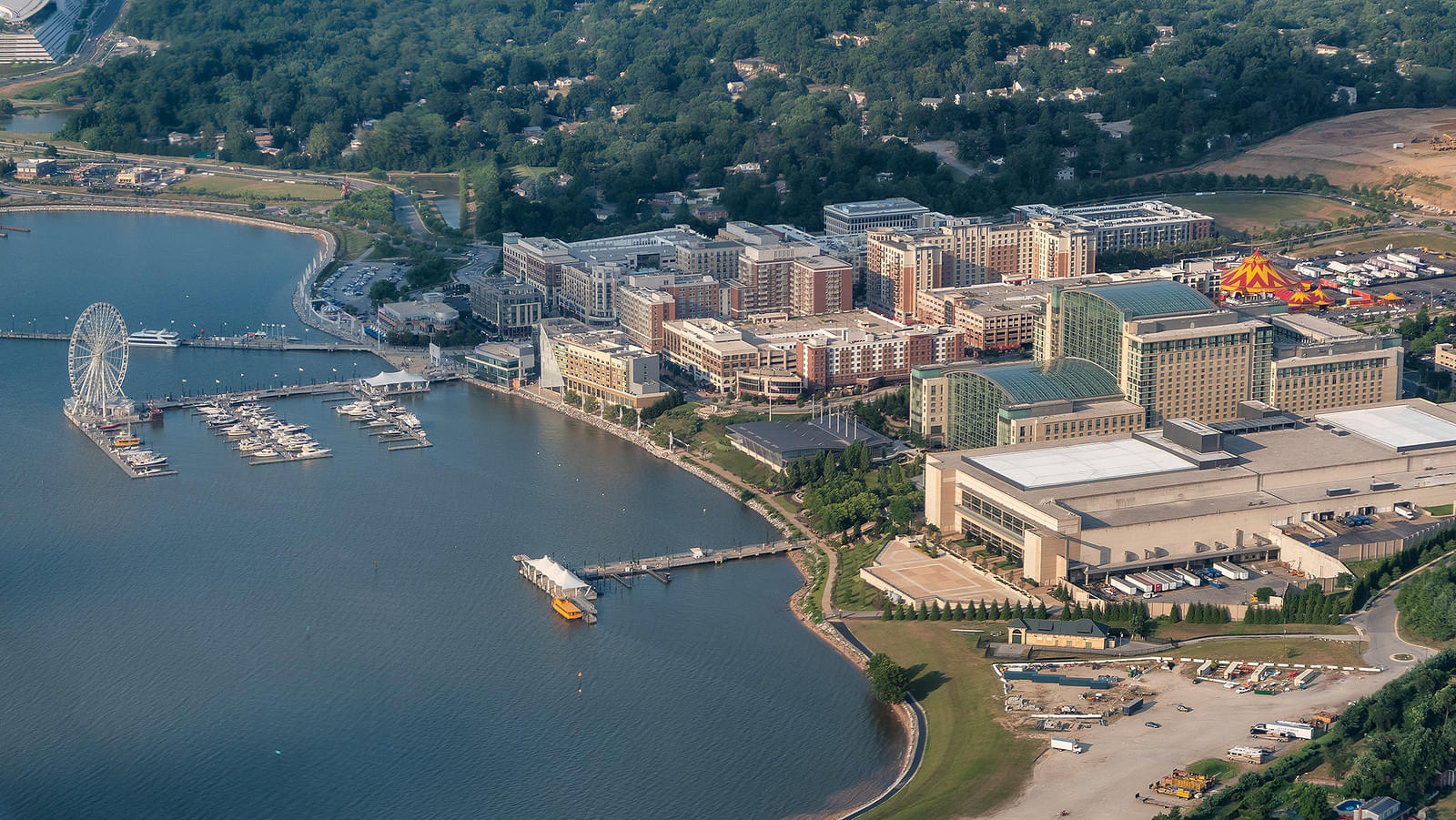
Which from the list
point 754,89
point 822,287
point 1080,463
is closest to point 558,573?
point 1080,463

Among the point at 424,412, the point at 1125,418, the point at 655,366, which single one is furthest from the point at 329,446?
the point at 1125,418

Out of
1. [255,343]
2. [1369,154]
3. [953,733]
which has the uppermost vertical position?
[1369,154]

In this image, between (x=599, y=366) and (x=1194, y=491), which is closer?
(x=1194, y=491)

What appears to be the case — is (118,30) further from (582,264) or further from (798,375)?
(798,375)

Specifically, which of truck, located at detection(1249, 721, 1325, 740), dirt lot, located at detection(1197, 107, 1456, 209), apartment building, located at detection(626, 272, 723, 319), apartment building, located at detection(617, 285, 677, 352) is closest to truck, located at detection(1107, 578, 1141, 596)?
truck, located at detection(1249, 721, 1325, 740)

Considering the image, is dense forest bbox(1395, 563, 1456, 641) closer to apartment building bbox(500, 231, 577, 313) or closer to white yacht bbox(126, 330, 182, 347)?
apartment building bbox(500, 231, 577, 313)

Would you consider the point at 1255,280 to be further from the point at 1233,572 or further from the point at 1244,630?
the point at 1244,630
